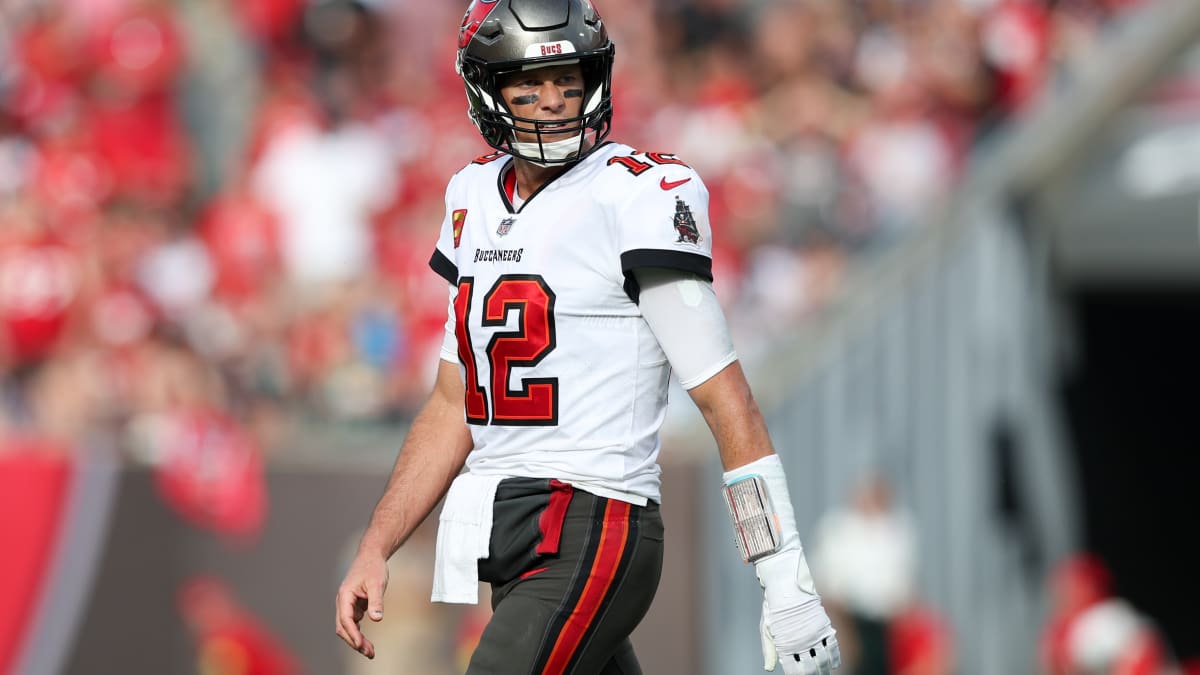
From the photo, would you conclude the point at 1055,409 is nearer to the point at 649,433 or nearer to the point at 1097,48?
the point at 1097,48

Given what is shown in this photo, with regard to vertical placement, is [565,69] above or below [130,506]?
above

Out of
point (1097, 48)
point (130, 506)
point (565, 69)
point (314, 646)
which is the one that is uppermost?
point (1097, 48)

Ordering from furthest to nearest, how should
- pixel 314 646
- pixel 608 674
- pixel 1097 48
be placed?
1. pixel 1097 48
2. pixel 314 646
3. pixel 608 674

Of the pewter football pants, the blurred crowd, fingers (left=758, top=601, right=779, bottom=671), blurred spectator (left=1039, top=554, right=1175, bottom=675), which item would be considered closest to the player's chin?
the pewter football pants

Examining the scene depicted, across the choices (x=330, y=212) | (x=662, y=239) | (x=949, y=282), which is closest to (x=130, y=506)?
(x=330, y=212)

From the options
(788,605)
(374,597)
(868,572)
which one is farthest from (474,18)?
(868,572)

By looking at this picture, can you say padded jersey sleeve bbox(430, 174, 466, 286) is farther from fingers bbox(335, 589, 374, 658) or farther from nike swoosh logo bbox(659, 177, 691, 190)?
fingers bbox(335, 589, 374, 658)

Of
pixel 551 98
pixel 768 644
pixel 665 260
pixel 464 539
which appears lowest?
pixel 768 644

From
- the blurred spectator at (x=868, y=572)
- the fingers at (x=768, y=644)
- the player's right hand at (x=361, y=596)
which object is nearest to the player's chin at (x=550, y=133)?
the player's right hand at (x=361, y=596)

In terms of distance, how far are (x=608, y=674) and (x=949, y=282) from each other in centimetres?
603

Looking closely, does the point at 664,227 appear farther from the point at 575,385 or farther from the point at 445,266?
the point at 445,266

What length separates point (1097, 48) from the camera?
8.84 meters

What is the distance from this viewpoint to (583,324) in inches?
128

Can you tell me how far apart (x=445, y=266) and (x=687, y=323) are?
653 mm
